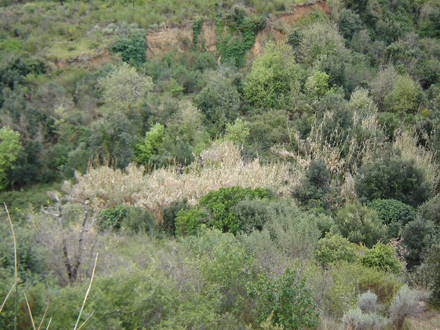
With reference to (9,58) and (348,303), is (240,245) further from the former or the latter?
(9,58)

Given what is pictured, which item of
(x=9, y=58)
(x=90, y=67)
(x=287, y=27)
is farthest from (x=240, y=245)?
(x=287, y=27)

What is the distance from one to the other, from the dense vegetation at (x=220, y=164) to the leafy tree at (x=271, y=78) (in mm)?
99

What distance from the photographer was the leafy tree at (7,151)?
12.5 meters

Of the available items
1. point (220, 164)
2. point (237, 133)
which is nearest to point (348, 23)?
point (237, 133)

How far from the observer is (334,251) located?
6820 mm

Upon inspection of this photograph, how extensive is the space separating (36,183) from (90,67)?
733 cm

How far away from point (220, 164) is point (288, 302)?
22.2 ft

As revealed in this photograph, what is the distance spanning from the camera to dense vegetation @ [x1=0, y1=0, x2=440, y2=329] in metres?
5.09

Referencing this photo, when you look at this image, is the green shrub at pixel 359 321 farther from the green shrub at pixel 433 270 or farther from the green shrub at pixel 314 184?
the green shrub at pixel 314 184

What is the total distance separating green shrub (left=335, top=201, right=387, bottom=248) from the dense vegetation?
0.15 feet

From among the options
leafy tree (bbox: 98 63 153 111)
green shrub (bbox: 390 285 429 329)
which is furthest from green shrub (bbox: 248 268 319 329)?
leafy tree (bbox: 98 63 153 111)

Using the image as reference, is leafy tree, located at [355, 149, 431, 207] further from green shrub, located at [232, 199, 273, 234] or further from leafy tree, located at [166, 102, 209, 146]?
leafy tree, located at [166, 102, 209, 146]

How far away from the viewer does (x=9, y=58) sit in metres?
16.9

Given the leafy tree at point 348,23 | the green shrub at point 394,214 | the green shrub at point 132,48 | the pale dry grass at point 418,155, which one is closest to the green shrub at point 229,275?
the green shrub at point 394,214
